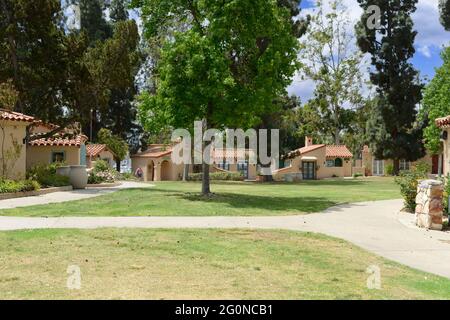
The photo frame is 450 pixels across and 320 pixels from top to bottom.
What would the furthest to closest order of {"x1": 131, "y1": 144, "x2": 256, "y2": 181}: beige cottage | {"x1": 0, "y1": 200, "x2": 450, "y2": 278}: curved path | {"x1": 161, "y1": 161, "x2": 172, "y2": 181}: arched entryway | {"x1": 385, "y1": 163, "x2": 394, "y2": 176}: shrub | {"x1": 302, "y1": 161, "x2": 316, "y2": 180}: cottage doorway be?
{"x1": 302, "y1": 161, "x2": 316, "y2": 180}: cottage doorway, {"x1": 385, "y1": 163, "x2": 394, "y2": 176}: shrub, {"x1": 161, "y1": 161, "x2": 172, "y2": 181}: arched entryway, {"x1": 131, "y1": 144, "x2": 256, "y2": 181}: beige cottage, {"x1": 0, "y1": 200, "x2": 450, "y2": 278}: curved path


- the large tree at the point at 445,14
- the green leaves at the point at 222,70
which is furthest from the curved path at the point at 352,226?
the large tree at the point at 445,14

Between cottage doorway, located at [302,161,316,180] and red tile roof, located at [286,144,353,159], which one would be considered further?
cottage doorway, located at [302,161,316,180]

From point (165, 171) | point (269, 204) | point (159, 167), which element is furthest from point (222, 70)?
point (165, 171)

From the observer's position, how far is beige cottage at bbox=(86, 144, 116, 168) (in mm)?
43188

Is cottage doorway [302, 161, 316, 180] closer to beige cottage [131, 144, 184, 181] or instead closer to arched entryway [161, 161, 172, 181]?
beige cottage [131, 144, 184, 181]

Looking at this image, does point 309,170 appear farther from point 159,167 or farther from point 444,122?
point 444,122

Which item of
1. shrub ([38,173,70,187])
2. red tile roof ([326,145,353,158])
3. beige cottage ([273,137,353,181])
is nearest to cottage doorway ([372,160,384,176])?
beige cottage ([273,137,353,181])

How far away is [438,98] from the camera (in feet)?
128

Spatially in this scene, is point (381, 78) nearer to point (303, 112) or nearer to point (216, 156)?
point (303, 112)

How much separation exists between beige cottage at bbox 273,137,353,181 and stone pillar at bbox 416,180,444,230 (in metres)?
42.4

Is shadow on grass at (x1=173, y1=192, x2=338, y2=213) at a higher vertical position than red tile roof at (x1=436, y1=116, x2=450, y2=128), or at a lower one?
lower

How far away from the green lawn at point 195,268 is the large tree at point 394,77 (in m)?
45.0
